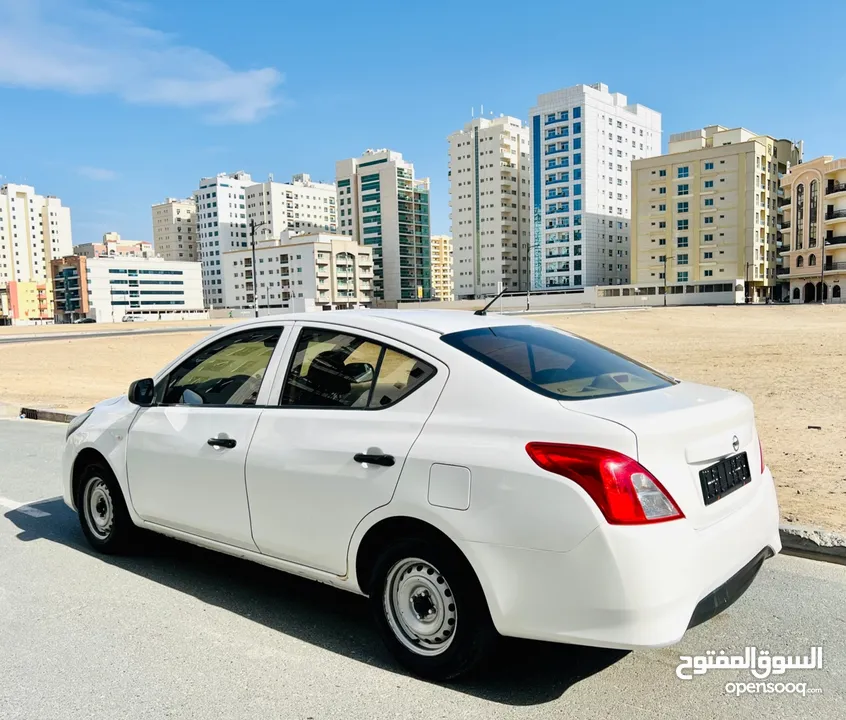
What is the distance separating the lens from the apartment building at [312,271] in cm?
12812

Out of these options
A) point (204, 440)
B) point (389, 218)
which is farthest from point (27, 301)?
point (204, 440)

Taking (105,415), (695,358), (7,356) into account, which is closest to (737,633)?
(105,415)

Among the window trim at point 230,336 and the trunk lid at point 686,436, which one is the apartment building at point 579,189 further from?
the trunk lid at point 686,436

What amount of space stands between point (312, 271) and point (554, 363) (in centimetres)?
12604

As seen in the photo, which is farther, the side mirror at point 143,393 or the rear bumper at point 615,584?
the side mirror at point 143,393

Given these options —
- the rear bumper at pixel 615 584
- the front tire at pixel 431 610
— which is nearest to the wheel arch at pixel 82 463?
the front tire at pixel 431 610

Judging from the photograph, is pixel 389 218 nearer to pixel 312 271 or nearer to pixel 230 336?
pixel 312 271

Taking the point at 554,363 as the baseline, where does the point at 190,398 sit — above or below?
below

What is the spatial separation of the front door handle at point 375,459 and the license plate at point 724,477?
1.30m

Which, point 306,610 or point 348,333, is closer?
point 348,333

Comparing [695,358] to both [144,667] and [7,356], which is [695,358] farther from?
[7,356]

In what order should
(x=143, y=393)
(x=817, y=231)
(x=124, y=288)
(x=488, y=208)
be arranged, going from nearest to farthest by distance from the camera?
(x=143, y=393) < (x=817, y=231) < (x=488, y=208) < (x=124, y=288)

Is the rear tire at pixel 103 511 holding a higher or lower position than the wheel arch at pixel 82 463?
lower

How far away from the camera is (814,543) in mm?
4684
